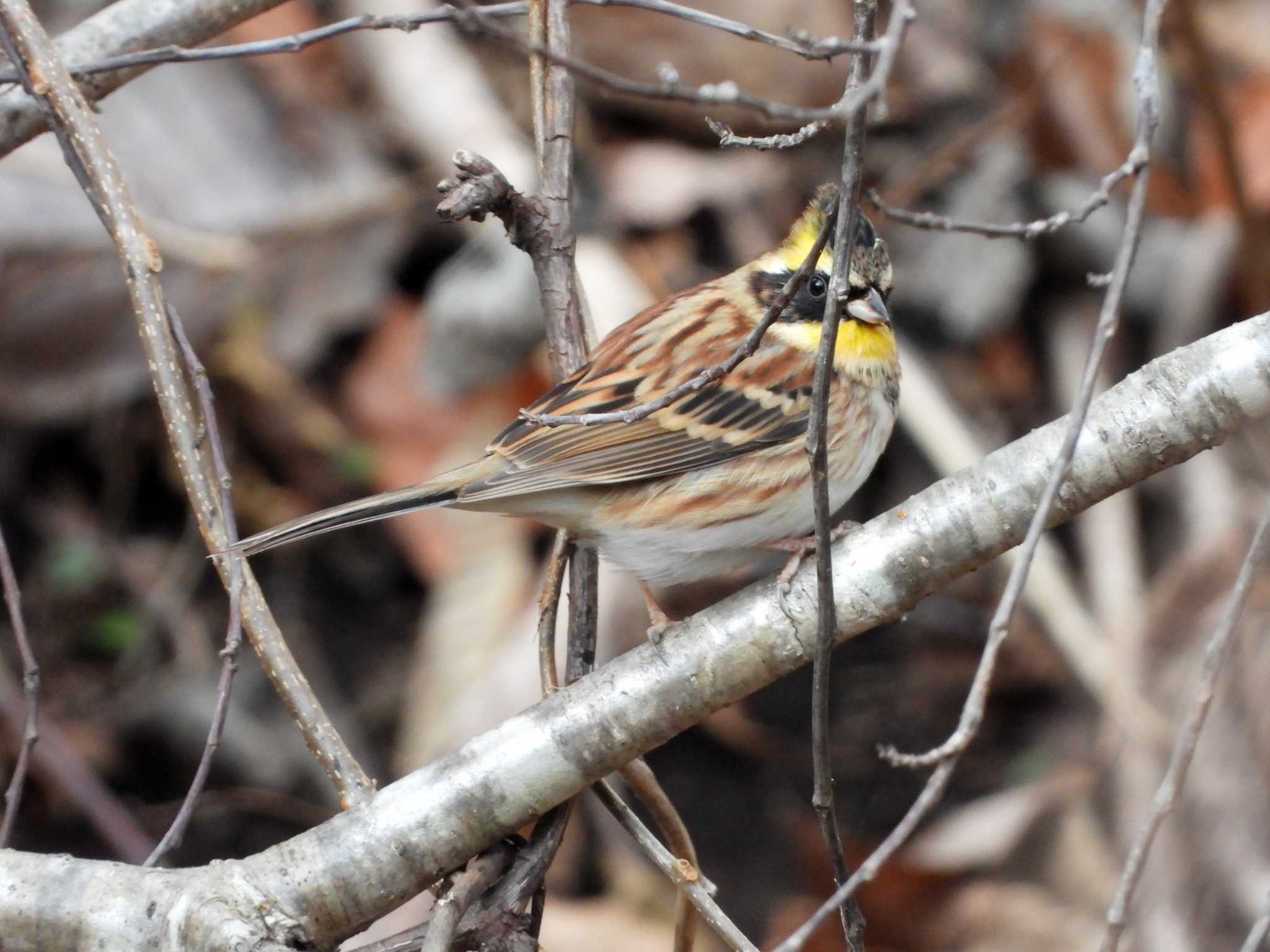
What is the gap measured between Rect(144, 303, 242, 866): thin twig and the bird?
13.8 inches

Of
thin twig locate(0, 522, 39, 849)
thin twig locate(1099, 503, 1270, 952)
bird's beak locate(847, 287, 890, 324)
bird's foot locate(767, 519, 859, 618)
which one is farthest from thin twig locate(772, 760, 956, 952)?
bird's beak locate(847, 287, 890, 324)

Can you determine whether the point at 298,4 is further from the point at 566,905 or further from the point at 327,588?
the point at 566,905

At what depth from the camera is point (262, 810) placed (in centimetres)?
481

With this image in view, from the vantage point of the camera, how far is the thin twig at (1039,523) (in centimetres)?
166

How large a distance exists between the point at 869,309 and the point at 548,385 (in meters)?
2.31

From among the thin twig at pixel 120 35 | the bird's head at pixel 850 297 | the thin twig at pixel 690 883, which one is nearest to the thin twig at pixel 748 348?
the thin twig at pixel 690 883

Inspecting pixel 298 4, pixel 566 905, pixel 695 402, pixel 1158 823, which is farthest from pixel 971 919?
pixel 298 4

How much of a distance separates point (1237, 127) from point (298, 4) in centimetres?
394

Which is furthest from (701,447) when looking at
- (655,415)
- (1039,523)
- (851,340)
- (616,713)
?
(1039,523)

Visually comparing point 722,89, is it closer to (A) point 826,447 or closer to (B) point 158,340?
(A) point 826,447

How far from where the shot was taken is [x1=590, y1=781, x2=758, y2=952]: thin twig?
7.25 feet

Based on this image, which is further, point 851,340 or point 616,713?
point 851,340

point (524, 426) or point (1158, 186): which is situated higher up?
point (1158, 186)

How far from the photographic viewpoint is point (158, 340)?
8.02ft
